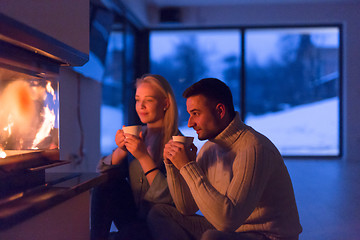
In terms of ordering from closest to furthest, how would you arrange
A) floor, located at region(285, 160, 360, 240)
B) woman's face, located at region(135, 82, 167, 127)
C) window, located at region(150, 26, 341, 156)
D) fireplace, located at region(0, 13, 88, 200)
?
fireplace, located at region(0, 13, 88, 200) < woman's face, located at region(135, 82, 167, 127) < floor, located at region(285, 160, 360, 240) < window, located at region(150, 26, 341, 156)

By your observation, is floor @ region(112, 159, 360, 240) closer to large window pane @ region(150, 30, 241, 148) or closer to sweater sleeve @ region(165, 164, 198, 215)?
sweater sleeve @ region(165, 164, 198, 215)

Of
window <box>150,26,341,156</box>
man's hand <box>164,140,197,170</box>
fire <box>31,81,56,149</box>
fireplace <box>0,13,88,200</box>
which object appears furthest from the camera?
window <box>150,26,341,156</box>

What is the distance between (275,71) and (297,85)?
0.50 metres

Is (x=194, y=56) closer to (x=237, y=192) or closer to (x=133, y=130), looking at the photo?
(x=133, y=130)

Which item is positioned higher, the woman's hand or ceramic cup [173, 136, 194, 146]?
ceramic cup [173, 136, 194, 146]

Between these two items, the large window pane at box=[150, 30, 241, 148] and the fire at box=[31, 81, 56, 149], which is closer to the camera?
the fire at box=[31, 81, 56, 149]

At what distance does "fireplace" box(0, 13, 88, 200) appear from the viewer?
3.33ft

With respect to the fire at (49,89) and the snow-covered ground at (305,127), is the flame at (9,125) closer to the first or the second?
the fire at (49,89)

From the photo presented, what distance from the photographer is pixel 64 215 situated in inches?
46.2

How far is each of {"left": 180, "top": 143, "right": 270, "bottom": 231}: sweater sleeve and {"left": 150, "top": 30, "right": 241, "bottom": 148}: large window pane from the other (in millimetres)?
5084

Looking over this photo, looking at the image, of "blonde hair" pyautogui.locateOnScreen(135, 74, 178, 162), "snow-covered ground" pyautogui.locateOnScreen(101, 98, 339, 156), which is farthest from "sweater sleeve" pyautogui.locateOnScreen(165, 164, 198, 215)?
"snow-covered ground" pyautogui.locateOnScreen(101, 98, 339, 156)

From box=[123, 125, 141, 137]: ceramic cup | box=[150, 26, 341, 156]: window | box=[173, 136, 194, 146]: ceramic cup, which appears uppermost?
box=[150, 26, 341, 156]: window

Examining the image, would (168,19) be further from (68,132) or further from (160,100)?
(160,100)

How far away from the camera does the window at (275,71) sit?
243 inches
